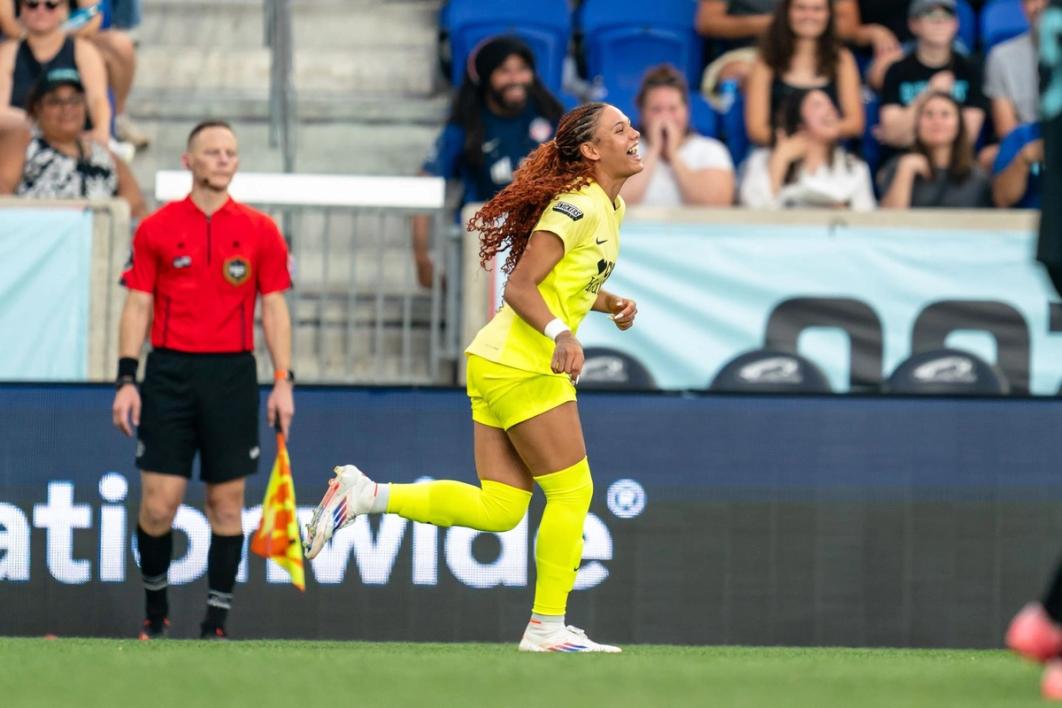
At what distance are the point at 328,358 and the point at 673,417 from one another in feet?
8.30

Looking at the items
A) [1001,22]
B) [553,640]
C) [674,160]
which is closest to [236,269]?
[553,640]

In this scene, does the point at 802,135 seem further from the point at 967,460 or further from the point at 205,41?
the point at 205,41

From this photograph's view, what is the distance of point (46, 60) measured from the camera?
1175cm

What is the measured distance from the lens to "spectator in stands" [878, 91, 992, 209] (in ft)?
37.0

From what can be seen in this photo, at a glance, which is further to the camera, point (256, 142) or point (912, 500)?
point (256, 142)

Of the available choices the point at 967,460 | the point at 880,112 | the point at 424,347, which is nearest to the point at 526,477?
the point at 967,460

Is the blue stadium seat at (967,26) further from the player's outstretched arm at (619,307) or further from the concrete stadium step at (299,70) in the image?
the player's outstretched arm at (619,307)

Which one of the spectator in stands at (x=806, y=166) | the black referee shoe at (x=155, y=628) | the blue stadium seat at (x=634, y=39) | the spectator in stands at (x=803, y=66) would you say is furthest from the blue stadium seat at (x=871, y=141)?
the black referee shoe at (x=155, y=628)

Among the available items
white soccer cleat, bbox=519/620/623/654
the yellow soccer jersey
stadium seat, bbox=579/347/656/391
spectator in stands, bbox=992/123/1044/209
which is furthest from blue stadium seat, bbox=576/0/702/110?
white soccer cleat, bbox=519/620/623/654

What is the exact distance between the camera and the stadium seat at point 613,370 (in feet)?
33.1

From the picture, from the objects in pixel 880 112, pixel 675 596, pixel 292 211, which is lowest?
pixel 675 596

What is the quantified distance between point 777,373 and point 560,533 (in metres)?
3.51

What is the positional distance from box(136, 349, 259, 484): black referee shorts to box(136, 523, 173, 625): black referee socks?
0.31m

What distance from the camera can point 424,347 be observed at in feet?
35.2
